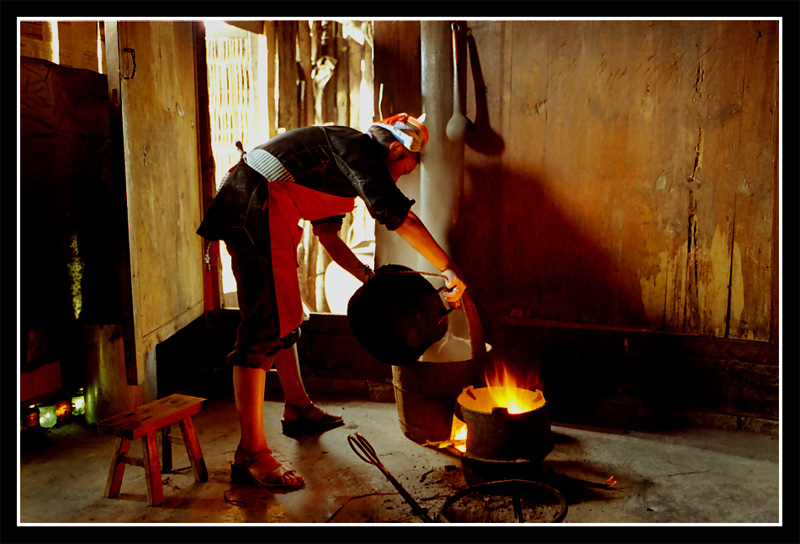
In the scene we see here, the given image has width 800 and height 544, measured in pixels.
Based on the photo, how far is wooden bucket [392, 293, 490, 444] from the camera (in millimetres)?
3068

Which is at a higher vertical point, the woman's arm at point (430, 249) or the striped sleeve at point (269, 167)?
the striped sleeve at point (269, 167)

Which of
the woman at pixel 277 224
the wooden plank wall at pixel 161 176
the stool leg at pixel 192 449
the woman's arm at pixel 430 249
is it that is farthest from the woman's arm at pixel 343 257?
the stool leg at pixel 192 449

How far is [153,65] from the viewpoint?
11.1 feet

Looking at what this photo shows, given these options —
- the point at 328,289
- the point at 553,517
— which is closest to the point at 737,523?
the point at 553,517

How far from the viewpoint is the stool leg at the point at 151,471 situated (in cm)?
266

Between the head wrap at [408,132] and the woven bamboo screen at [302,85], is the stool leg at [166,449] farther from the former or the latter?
the woven bamboo screen at [302,85]

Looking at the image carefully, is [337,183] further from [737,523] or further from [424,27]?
[737,523]

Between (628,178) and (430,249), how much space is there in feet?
5.32

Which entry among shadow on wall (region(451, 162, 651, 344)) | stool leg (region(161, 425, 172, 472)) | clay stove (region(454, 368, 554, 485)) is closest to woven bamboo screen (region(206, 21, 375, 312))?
shadow on wall (region(451, 162, 651, 344))

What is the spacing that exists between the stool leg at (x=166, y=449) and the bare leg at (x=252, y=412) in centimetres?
44

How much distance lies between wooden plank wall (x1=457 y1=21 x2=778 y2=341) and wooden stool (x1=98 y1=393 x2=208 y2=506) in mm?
2093

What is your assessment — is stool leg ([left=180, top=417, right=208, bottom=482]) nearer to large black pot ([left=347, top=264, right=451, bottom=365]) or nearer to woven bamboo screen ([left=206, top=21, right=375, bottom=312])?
large black pot ([left=347, top=264, right=451, bottom=365])

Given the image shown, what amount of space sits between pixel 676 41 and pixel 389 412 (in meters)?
3.04

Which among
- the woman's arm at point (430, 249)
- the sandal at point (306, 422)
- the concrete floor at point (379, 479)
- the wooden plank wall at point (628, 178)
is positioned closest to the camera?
the concrete floor at point (379, 479)
